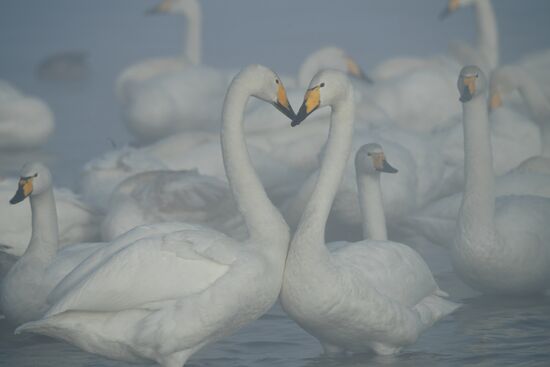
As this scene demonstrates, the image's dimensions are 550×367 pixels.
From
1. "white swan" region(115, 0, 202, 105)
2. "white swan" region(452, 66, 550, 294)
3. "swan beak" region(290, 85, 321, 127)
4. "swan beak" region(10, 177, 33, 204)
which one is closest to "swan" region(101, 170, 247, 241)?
"swan beak" region(10, 177, 33, 204)

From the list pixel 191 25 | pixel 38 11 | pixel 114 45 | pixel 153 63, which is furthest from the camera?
pixel 38 11

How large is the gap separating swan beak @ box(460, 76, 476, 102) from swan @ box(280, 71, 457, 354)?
129cm

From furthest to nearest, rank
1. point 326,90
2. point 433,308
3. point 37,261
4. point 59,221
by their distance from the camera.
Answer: point 59,221, point 37,261, point 433,308, point 326,90

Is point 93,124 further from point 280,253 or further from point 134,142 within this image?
point 280,253

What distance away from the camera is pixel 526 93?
9.80m

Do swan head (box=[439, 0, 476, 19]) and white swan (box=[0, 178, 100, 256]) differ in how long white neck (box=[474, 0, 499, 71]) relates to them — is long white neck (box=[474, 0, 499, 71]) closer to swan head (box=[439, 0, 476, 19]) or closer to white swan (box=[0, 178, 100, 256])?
swan head (box=[439, 0, 476, 19])

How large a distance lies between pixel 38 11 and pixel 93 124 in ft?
29.7

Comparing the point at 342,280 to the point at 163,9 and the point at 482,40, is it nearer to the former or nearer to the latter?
the point at 482,40

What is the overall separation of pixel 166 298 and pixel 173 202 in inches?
110

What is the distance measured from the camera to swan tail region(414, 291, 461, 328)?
19.5ft

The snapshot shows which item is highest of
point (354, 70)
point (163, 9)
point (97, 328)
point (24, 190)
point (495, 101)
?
point (163, 9)

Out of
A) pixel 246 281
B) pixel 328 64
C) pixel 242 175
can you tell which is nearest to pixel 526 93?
pixel 328 64

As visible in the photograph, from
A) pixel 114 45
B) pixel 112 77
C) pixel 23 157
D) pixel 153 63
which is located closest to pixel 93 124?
pixel 153 63

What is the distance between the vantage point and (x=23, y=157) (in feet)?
40.3
